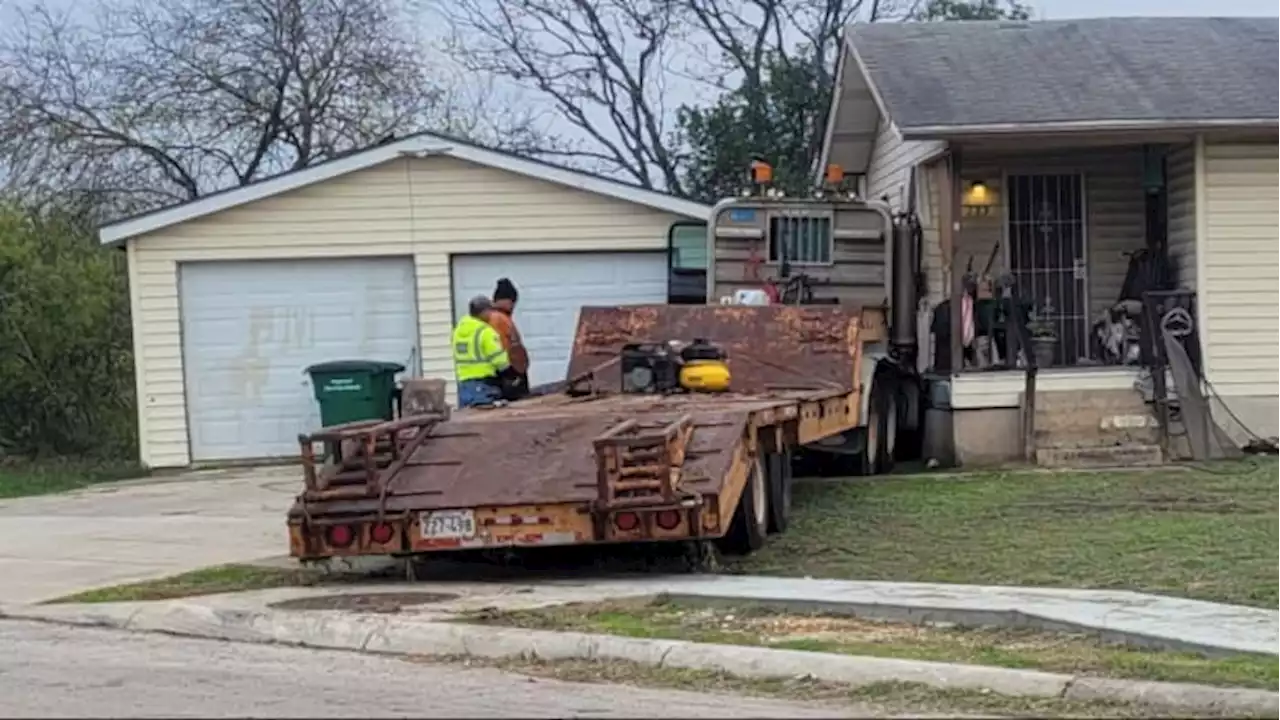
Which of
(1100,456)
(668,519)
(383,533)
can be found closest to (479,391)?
(383,533)

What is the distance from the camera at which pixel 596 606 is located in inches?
399

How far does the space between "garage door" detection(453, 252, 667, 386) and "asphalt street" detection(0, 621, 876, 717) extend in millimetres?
11731

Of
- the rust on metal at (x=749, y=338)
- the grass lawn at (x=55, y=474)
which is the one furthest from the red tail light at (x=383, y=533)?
the grass lawn at (x=55, y=474)

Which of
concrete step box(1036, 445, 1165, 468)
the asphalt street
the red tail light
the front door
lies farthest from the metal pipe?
the asphalt street

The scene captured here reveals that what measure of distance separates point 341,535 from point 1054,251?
1195 centimetres

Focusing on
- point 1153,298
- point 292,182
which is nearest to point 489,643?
point 1153,298

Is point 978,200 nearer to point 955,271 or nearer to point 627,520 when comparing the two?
point 955,271

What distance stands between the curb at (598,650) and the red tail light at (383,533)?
33.0 inches

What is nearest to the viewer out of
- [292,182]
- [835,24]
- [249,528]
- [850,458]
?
[249,528]

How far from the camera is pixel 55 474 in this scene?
21.6 metres

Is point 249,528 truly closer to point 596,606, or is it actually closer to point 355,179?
point 596,606

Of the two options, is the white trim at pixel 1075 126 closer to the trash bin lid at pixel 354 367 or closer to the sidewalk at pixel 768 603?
the trash bin lid at pixel 354 367

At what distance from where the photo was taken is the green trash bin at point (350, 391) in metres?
20.1

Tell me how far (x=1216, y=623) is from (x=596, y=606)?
3.29 m
